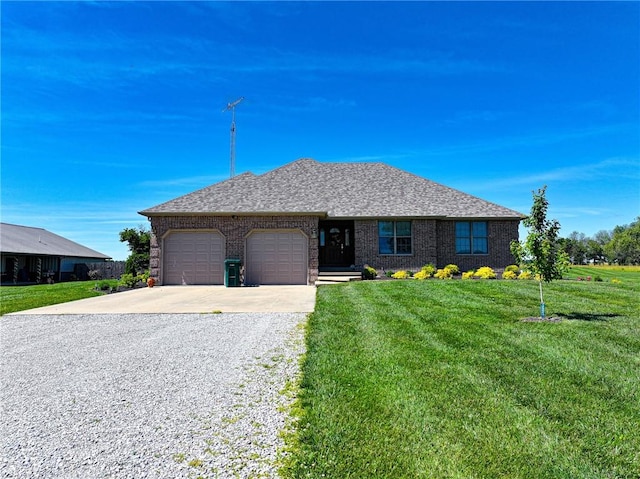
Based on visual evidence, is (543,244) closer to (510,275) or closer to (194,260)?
(510,275)

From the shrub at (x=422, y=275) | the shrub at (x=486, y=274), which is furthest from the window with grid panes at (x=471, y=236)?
the shrub at (x=422, y=275)

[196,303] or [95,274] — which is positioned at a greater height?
[95,274]

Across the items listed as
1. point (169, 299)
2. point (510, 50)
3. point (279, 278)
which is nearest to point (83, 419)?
point (169, 299)

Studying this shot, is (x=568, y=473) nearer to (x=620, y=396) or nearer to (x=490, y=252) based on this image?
(x=620, y=396)

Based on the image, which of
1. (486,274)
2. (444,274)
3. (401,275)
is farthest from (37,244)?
(486,274)

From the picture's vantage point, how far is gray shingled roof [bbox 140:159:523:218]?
16.8 meters

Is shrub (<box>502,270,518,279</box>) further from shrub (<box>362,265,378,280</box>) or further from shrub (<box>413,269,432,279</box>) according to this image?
shrub (<box>362,265,378,280</box>)

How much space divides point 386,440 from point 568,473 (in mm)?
1184

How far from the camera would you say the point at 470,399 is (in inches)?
137

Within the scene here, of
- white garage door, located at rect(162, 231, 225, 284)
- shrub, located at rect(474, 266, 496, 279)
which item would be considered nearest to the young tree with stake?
shrub, located at rect(474, 266, 496, 279)

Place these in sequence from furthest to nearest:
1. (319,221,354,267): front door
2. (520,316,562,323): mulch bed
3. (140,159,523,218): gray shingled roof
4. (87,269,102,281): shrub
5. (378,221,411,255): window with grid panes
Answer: (87,269,102,281): shrub < (319,221,354,267): front door < (378,221,411,255): window with grid panes < (140,159,523,218): gray shingled roof < (520,316,562,323): mulch bed

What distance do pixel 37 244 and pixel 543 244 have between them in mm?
34235

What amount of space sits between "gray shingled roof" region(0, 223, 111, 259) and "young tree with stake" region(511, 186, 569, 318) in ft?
98.1

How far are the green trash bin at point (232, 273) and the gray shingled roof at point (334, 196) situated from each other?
Answer: 2.24 metres
